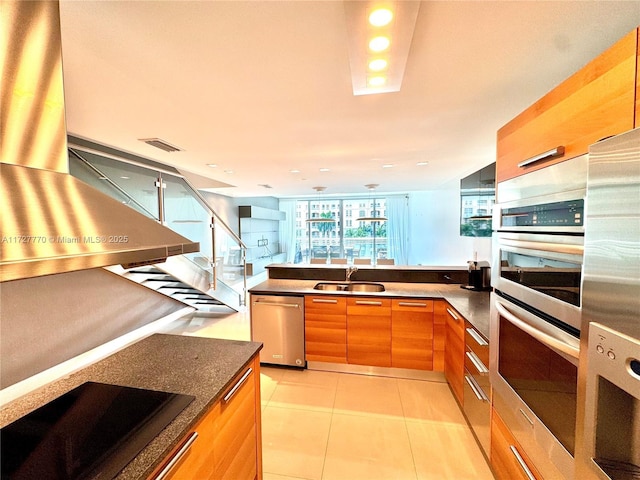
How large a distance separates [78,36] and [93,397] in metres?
1.64

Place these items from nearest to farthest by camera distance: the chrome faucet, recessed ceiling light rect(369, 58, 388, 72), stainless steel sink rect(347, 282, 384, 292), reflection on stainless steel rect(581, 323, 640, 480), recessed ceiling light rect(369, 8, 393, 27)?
reflection on stainless steel rect(581, 323, 640, 480) < recessed ceiling light rect(369, 8, 393, 27) < recessed ceiling light rect(369, 58, 388, 72) < stainless steel sink rect(347, 282, 384, 292) < the chrome faucet

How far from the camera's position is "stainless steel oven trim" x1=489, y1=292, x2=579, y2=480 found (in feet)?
3.05

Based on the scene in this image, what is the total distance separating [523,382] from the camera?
1.19 metres

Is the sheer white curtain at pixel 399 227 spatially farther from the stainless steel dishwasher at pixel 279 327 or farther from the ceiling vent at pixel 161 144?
the ceiling vent at pixel 161 144

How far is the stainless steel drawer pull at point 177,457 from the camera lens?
81 cm

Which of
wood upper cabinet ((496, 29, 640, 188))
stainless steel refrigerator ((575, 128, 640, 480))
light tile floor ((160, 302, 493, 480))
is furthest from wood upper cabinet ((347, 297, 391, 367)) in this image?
stainless steel refrigerator ((575, 128, 640, 480))

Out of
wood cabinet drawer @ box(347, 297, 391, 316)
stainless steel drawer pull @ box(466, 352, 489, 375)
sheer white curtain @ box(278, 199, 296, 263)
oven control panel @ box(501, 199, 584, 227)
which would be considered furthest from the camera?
sheer white curtain @ box(278, 199, 296, 263)

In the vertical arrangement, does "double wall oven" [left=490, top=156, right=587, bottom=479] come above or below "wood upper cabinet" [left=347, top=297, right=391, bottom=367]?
above

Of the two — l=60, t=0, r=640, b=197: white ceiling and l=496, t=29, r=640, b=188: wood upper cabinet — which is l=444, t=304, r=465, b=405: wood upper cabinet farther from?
l=60, t=0, r=640, b=197: white ceiling

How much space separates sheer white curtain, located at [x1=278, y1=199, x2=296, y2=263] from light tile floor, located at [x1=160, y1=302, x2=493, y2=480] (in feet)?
21.8

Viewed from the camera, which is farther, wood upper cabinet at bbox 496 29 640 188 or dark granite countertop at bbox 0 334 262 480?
Result: dark granite countertop at bbox 0 334 262 480

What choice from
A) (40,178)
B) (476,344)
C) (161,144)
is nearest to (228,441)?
(40,178)

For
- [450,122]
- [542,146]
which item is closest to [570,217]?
[542,146]

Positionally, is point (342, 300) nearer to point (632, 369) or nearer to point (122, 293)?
point (632, 369)
